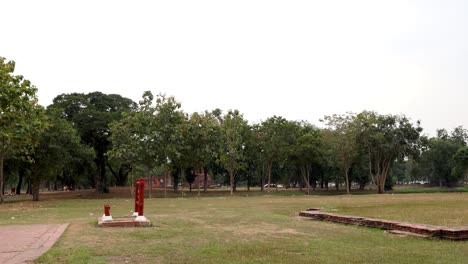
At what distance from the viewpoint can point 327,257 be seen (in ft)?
29.9

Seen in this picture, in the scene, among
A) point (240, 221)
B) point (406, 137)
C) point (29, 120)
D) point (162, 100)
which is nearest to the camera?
point (240, 221)

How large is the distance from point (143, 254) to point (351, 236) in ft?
20.4

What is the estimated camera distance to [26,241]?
11016 mm

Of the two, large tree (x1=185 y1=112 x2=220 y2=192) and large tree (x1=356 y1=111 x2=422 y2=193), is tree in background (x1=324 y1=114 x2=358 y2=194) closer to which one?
large tree (x1=356 y1=111 x2=422 y2=193)

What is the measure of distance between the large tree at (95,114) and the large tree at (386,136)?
91.5ft

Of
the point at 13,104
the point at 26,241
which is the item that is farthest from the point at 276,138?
the point at 26,241

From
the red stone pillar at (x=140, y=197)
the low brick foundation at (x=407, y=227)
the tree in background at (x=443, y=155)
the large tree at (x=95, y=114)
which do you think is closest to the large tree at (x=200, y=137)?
the large tree at (x=95, y=114)

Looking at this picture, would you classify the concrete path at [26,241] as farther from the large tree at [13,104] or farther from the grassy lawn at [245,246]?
the large tree at [13,104]

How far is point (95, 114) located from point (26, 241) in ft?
130

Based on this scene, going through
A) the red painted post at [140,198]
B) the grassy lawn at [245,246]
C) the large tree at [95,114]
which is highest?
the large tree at [95,114]

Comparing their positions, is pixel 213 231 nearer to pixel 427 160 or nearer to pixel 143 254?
pixel 143 254

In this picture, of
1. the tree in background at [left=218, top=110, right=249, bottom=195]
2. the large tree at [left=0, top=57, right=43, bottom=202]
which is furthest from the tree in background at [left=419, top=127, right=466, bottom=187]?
the large tree at [left=0, top=57, right=43, bottom=202]

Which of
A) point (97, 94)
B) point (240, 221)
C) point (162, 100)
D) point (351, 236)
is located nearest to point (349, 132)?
point (162, 100)

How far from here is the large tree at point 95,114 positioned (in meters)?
48.7
